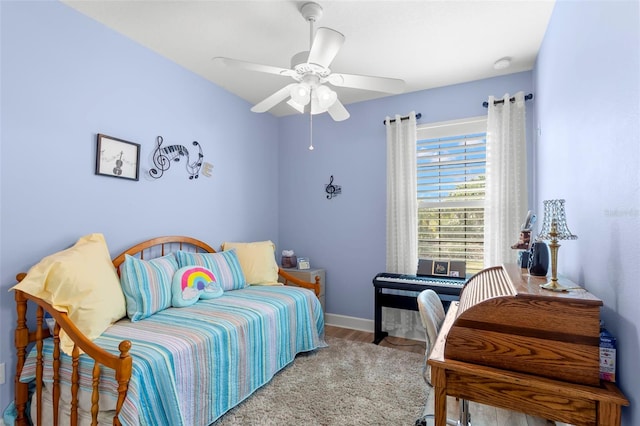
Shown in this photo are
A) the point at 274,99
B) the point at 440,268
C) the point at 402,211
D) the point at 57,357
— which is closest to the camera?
the point at 57,357

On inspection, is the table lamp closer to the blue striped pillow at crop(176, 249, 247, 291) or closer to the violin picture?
the blue striped pillow at crop(176, 249, 247, 291)

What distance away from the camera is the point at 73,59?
2145 mm

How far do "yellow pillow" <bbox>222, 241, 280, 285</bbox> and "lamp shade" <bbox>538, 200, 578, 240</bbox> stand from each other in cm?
240

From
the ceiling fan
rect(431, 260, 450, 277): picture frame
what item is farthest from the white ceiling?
rect(431, 260, 450, 277): picture frame

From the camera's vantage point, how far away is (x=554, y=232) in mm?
1327

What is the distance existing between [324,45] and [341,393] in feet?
7.28

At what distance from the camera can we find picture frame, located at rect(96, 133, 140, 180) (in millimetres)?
2285

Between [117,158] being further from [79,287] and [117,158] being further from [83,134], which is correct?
[79,287]

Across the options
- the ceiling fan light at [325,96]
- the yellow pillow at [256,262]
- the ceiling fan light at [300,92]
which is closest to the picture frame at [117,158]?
the yellow pillow at [256,262]

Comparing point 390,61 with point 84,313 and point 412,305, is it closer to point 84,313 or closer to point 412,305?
point 412,305

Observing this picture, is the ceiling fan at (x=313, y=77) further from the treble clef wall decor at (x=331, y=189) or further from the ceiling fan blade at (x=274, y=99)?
the treble clef wall decor at (x=331, y=189)

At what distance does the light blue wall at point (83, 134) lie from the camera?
73.1 inches

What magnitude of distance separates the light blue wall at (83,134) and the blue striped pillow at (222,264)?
0.99 feet

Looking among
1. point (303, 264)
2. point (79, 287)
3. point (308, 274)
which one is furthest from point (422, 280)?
point (79, 287)
